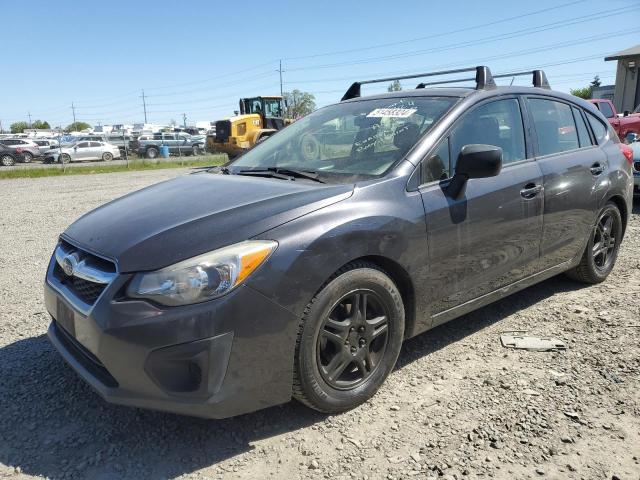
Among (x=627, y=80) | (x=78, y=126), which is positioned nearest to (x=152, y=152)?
(x=627, y=80)

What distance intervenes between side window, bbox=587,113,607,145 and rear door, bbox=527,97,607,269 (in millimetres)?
113

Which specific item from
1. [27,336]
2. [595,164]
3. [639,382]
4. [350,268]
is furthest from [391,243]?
[27,336]

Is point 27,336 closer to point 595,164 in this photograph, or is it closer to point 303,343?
point 303,343

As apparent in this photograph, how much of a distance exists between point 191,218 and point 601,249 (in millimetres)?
3697

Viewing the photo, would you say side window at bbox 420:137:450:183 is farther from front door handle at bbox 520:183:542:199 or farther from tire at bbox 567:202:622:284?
tire at bbox 567:202:622:284

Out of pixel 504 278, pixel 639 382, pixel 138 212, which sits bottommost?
pixel 639 382

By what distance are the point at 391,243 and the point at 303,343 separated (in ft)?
2.35

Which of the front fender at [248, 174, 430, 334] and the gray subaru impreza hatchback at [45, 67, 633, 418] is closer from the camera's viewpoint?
the gray subaru impreza hatchback at [45, 67, 633, 418]

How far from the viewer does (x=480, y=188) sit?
3135 millimetres

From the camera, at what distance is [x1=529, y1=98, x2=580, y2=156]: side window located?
378cm

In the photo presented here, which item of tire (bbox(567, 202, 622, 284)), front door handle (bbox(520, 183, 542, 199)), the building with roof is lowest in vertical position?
tire (bbox(567, 202, 622, 284))

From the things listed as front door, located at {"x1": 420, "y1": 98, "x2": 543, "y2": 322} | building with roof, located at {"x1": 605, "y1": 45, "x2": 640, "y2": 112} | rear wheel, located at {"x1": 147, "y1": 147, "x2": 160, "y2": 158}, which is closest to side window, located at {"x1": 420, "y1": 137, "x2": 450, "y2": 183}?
front door, located at {"x1": 420, "y1": 98, "x2": 543, "y2": 322}

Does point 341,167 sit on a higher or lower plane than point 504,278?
higher

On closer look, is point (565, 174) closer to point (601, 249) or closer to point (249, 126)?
point (601, 249)
